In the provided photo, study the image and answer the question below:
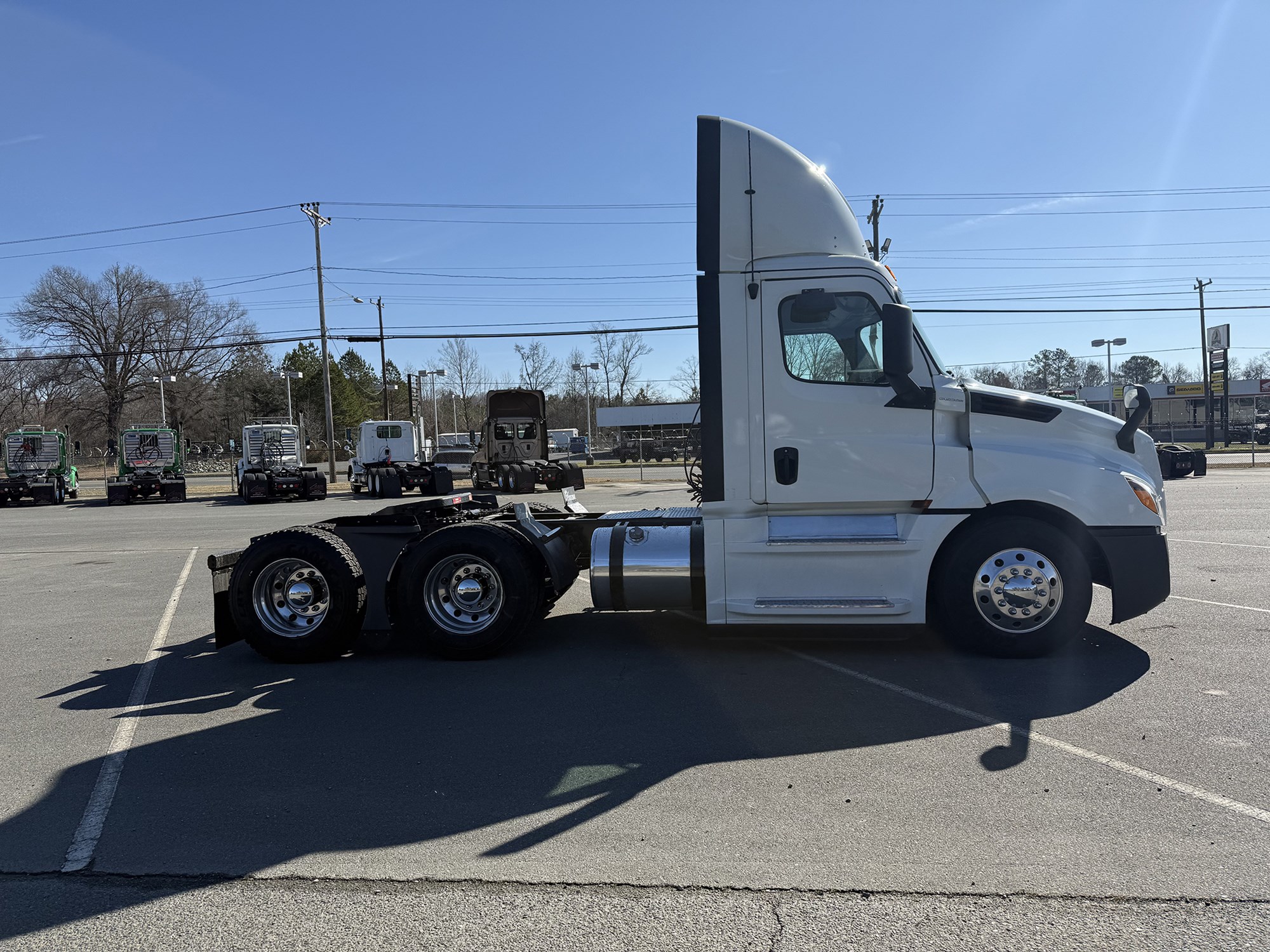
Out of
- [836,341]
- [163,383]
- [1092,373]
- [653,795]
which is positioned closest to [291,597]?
[653,795]

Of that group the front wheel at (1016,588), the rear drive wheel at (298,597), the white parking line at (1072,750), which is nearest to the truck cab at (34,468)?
the rear drive wheel at (298,597)

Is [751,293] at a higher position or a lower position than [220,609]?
higher

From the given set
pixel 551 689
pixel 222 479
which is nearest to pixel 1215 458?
pixel 551 689

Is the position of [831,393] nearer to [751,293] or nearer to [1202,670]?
[751,293]

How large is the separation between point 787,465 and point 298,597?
156 inches

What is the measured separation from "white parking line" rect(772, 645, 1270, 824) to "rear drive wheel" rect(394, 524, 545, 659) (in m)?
2.31

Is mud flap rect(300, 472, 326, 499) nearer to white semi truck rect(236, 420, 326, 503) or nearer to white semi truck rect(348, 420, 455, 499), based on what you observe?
white semi truck rect(236, 420, 326, 503)

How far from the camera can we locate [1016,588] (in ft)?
20.1

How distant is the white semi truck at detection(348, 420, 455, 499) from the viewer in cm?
3019

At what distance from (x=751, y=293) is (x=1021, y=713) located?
131 inches

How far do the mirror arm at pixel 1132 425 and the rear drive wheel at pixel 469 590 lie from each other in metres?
4.42

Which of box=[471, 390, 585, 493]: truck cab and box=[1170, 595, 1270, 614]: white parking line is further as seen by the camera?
box=[471, 390, 585, 493]: truck cab

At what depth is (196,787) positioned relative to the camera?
439cm

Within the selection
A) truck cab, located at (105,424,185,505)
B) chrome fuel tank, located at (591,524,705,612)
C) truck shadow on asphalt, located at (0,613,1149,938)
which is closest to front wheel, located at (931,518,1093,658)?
truck shadow on asphalt, located at (0,613,1149,938)
